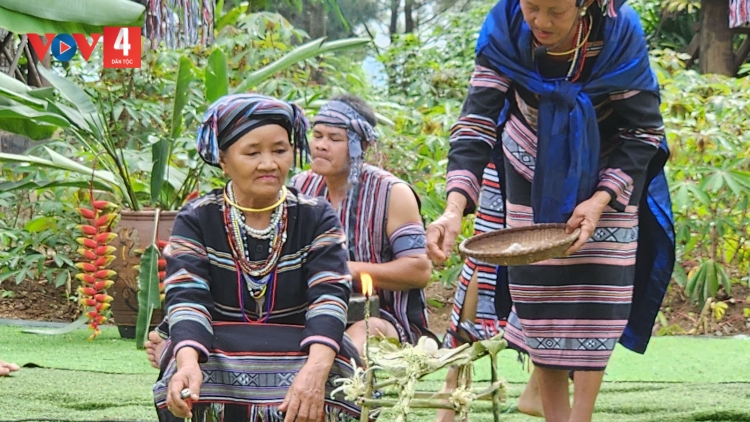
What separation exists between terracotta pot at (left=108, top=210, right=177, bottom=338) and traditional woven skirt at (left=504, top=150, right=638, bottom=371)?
9.76ft

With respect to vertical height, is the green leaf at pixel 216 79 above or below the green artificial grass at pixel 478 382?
above

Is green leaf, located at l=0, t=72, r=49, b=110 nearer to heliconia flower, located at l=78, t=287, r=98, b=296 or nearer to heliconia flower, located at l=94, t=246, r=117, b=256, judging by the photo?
heliconia flower, located at l=94, t=246, r=117, b=256

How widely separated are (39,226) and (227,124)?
459cm

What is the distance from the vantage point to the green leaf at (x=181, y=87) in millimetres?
5910

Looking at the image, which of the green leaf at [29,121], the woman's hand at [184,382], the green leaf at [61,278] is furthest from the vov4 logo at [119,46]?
the woman's hand at [184,382]

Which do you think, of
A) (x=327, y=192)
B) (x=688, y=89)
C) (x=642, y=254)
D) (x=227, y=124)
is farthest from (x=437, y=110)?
(x=227, y=124)

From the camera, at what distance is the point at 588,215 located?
9.96 ft

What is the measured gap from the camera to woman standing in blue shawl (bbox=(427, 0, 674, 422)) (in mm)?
3115

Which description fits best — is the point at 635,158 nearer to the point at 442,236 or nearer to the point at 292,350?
the point at 442,236

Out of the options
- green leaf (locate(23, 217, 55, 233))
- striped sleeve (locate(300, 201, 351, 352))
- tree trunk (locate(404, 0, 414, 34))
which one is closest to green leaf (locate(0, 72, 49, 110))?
green leaf (locate(23, 217, 55, 233))

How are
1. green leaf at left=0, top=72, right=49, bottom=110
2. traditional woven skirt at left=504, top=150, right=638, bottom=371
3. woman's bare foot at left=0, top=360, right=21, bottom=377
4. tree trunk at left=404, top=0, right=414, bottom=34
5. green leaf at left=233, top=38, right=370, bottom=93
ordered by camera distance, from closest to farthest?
traditional woven skirt at left=504, top=150, right=638, bottom=371
woman's bare foot at left=0, top=360, right=21, bottom=377
green leaf at left=0, top=72, right=49, bottom=110
green leaf at left=233, top=38, right=370, bottom=93
tree trunk at left=404, top=0, right=414, bottom=34

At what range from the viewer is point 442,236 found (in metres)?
2.83

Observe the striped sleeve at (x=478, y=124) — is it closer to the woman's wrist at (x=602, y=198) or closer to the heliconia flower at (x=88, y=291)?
the woman's wrist at (x=602, y=198)

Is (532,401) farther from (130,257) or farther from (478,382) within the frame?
(130,257)
